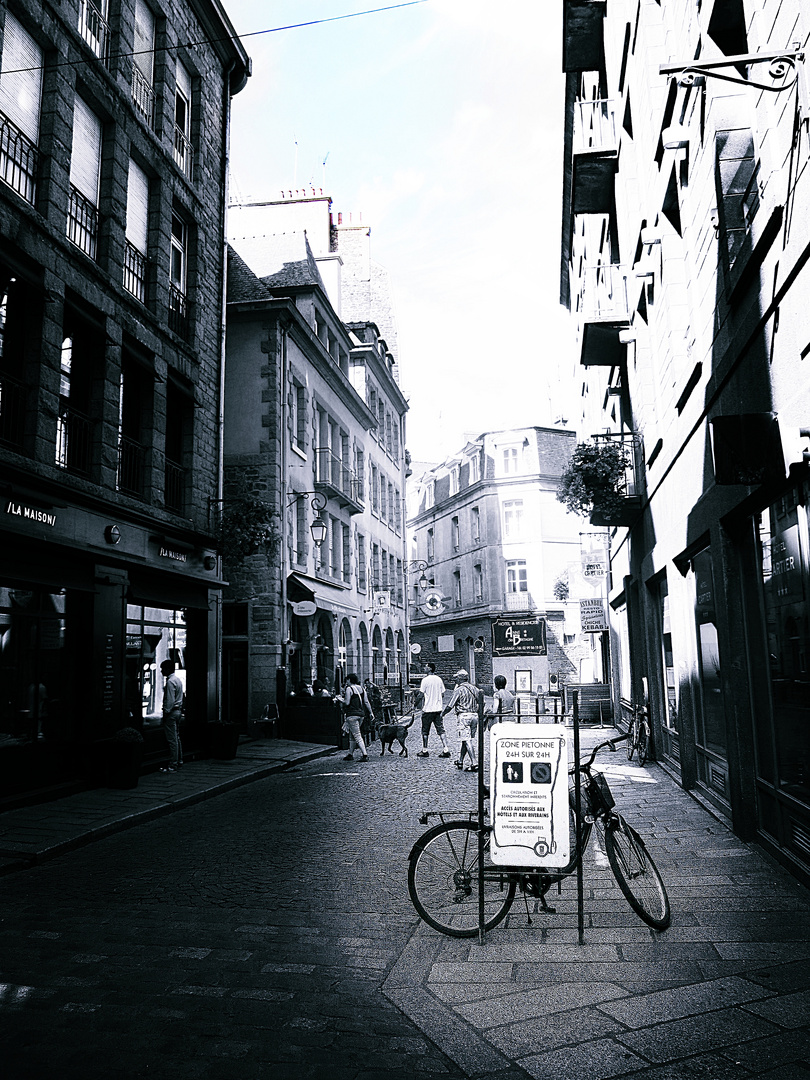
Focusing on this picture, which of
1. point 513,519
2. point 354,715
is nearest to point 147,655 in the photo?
point 354,715

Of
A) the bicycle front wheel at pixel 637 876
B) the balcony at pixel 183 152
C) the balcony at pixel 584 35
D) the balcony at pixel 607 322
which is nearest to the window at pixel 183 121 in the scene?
the balcony at pixel 183 152

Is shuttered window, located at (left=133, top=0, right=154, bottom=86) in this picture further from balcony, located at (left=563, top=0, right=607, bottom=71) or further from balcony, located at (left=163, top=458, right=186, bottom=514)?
balcony, located at (left=563, top=0, right=607, bottom=71)

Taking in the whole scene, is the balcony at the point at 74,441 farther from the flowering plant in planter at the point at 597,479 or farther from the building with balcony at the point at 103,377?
the flowering plant in planter at the point at 597,479

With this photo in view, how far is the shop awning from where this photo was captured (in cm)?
2222

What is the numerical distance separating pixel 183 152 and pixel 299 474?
9.13 metres

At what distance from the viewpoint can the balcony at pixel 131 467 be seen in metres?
14.4

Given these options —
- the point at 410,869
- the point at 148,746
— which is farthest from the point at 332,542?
the point at 410,869

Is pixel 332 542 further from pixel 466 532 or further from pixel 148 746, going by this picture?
pixel 466 532

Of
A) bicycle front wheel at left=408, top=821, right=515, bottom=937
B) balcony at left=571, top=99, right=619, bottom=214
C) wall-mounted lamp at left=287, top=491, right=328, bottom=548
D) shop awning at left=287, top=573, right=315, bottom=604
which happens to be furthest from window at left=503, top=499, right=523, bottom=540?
bicycle front wheel at left=408, top=821, right=515, bottom=937

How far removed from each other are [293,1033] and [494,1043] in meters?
0.92

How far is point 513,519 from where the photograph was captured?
172 ft

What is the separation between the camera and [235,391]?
74.2ft

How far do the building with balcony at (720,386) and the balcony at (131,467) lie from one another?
26.4 feet

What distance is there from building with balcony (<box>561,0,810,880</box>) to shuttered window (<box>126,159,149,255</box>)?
26.8 ft
